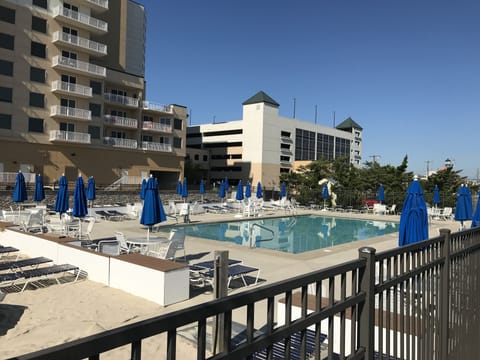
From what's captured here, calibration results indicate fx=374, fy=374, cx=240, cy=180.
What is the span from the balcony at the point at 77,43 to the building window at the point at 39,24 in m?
0.89

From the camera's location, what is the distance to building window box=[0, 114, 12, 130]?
98.5 ft

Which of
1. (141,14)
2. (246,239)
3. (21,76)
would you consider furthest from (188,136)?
(246,239)

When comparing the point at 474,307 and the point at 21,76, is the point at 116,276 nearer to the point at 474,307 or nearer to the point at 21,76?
the point at 474,307

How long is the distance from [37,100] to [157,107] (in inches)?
497

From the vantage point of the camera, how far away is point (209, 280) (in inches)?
318

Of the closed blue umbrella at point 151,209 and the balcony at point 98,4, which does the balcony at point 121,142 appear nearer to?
the balcony at point 98,4

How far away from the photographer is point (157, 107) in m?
41.6

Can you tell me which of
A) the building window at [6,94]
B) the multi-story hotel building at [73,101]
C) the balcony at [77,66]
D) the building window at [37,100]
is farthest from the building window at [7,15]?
the building window at [37,100]

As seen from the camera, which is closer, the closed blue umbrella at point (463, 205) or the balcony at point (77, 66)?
the closed blue umbrella at point (463, 205)

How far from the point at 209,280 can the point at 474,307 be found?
5.13m

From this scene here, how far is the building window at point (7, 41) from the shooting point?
29906 mm

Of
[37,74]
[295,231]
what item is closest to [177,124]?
[37,74]

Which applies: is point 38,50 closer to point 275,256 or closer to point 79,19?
point 79,19

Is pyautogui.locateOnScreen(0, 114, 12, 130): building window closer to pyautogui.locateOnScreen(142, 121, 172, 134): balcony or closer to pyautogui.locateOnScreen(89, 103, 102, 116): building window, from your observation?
pyautogui.locateOnScreen(89, 103, 102, 116): building window
